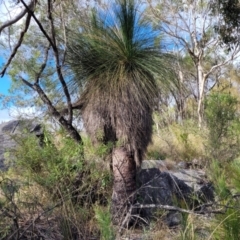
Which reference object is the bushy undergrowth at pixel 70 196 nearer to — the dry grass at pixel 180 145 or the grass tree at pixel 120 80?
the grass tree at pixel 120 80

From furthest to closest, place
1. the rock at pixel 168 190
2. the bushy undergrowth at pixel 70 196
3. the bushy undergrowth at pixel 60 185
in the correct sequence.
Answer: the rock at pixel 168 190 < the bushy undergrowth at pixel 60 185 < the bushy undergrowth at pixel 70 196

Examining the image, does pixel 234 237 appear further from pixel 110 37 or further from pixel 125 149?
pixel 110 37

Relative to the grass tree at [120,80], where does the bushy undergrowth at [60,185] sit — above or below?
below

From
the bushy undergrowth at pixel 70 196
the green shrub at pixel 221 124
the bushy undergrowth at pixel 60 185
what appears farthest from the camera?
the green shrub at pixel 221 124

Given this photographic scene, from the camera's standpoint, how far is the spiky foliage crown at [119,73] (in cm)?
549

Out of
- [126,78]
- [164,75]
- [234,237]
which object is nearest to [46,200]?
[126,78]

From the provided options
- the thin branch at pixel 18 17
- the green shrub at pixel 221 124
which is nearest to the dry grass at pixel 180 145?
the green shrub at pixel 221 124

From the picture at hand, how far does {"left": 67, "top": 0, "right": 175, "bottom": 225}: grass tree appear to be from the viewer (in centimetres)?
549

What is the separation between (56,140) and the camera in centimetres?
576

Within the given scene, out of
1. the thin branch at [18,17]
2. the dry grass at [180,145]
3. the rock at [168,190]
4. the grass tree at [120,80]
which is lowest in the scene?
the rock at [168,190]

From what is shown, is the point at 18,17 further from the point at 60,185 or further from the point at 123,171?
the point at 123,171

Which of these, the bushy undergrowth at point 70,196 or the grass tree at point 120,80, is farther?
the grass tree at point 120,80

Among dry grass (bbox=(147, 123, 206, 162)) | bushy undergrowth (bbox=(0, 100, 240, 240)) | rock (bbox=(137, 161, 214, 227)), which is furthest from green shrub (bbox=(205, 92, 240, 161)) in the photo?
bushy undergrowth (bbox=(0, 100, 240, 240))

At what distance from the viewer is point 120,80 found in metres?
5.47
